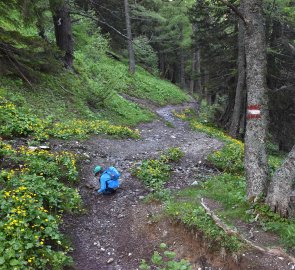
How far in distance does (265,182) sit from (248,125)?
1094 mm

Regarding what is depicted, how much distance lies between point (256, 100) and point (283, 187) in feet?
5.45

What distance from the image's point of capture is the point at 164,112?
22484 mm

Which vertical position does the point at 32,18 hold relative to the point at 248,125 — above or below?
above

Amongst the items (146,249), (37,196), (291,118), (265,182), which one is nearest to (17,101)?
(37,196)

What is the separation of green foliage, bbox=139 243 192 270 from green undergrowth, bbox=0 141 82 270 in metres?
1.32

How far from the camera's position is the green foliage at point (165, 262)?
209 inches

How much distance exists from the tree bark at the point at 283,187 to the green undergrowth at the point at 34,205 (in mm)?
3560

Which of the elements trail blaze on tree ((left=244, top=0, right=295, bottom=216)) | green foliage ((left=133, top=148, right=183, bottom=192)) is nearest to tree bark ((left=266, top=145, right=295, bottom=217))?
trail blaze on tree ((left=244, top=0, right=295, bottom=216))

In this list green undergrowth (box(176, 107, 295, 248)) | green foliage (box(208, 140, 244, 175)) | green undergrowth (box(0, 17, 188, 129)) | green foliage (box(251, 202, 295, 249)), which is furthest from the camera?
green undergrowth (box(0, 17, 188, 129))

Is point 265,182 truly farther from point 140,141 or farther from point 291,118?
point 291,118

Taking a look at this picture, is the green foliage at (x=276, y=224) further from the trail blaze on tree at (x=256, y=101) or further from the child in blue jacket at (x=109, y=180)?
the child in blue jacket at (x=109, y=180)

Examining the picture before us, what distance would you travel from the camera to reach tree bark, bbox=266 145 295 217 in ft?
20.0

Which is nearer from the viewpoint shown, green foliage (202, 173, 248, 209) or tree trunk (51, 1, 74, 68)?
→ green foliage (202, 173, 248, 209)

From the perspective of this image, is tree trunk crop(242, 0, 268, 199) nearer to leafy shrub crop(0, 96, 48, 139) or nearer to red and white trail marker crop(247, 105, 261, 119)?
red and white trail marker crop(247, 105, 261, 119)
